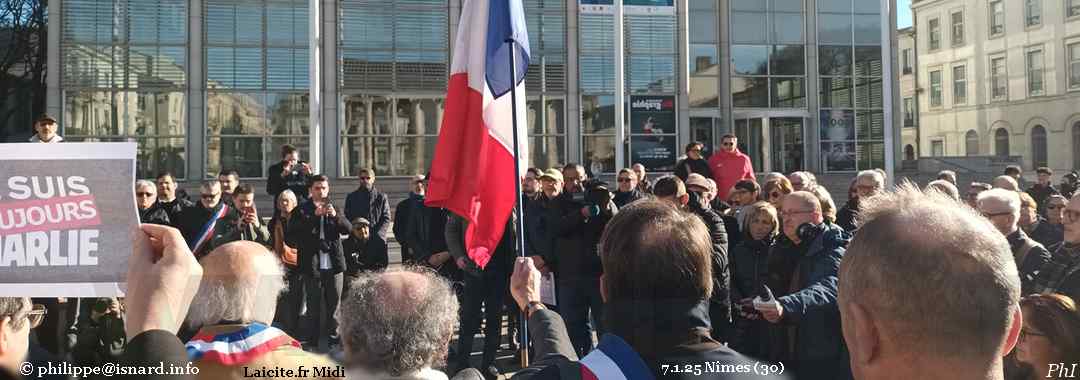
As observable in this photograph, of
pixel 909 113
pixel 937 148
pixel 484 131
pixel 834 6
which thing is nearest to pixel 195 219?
pixel 484 131

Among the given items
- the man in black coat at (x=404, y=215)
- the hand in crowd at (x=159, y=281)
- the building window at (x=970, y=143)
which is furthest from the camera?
the building window at (x=970, y=143)

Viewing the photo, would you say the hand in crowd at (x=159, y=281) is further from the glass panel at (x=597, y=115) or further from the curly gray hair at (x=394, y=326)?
the glass panel at (x=597, y=115)

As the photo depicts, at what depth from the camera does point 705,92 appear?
26.4 m

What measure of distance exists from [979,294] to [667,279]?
3.04 feet

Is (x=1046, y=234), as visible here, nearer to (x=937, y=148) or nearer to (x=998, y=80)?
(x=998, y=80)

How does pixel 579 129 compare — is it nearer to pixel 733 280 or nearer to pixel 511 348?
pixel 511 348

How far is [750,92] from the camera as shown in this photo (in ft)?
88.0

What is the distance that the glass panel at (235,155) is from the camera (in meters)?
23.2

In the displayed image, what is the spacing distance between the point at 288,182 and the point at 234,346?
9062 millimetres

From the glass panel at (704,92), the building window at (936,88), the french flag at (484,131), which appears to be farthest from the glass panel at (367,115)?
the building window at (936,88)

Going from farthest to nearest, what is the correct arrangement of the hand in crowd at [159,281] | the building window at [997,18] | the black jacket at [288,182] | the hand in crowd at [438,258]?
the building window at [997,18]
the black jacket at [288,182]
the hand in crowd at [438,258]
the hand in crowd at [159,281]

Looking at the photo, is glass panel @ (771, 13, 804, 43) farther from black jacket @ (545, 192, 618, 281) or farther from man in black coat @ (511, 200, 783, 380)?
man in black coat @ (511, 200, 783, 380)

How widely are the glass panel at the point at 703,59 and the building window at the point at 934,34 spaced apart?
46469mm

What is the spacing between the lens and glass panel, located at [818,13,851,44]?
26859mm
